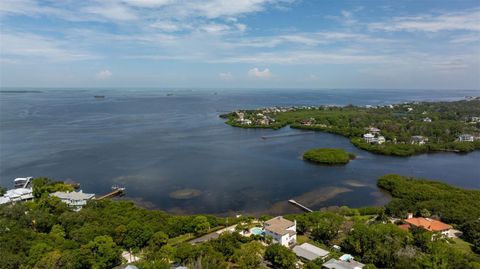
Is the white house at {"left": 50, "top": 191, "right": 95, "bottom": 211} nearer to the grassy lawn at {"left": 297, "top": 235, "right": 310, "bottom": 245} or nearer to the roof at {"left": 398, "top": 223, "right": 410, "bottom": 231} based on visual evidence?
the grassy lawn at {"left": 297, "top": 235, "right": 310, "bottom": 245}

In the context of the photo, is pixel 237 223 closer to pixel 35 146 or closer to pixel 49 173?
pixel 49 173

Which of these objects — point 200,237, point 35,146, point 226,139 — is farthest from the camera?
point 226,139

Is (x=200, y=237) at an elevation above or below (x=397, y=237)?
below

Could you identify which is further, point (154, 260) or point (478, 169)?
point (478, 169)

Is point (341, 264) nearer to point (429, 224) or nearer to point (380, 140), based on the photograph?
point (429, 224)

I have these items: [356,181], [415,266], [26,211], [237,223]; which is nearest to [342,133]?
[356,181]

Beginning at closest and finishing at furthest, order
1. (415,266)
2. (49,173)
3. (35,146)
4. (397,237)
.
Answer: (415,266), (397,237), (49,173), (35,146)

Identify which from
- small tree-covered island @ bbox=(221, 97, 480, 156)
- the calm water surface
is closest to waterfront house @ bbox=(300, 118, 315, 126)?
small tree-covered island @ bbox=(221, 97, 480, 156)
